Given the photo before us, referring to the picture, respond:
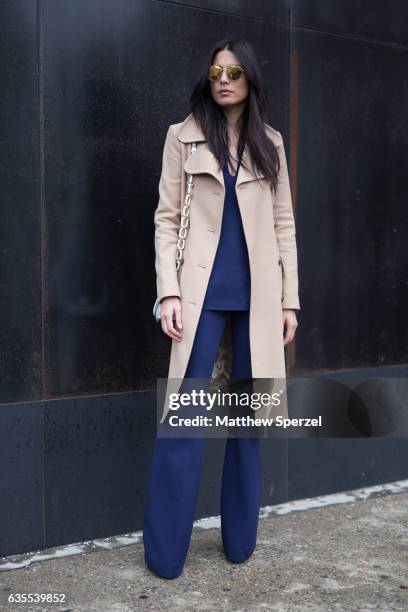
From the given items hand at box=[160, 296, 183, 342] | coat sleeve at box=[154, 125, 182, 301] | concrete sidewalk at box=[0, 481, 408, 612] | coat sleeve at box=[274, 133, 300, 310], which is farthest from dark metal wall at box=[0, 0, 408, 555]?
coat sleeve at box=[274, 133, 300, 310]

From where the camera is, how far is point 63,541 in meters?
4.12

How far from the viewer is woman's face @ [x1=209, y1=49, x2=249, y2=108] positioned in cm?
369

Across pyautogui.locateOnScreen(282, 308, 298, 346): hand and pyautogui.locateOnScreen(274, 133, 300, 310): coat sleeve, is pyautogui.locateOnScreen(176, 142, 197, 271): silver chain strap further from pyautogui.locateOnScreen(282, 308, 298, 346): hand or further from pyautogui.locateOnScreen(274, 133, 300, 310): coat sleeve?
pyautogui.locateOnScreen(282, 308, 298, 346): hand

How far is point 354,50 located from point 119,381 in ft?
7.51

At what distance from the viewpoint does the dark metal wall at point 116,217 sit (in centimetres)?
393

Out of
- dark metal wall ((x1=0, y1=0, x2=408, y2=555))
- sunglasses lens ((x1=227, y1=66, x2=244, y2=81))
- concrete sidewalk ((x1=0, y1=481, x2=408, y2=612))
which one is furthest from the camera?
dark metal wall ((x1=0, y1=0, x2=408, y2=555))

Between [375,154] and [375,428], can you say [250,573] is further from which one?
[375,154]

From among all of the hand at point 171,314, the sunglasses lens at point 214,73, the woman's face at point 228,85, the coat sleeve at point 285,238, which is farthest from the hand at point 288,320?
the sunglasses lens at point 214,73

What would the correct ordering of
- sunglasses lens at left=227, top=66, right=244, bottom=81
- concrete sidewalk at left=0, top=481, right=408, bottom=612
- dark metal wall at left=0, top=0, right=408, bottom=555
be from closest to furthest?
concrete sidewalk at left=0, top=481, right=408, bottom=612
sunglasses lens at left=227, top=66, right=244, bottom=81
dark metal wall at left=0, top=0, right=408, bottom=555

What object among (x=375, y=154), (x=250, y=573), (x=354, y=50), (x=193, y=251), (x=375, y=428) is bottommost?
(x=250, y=573)

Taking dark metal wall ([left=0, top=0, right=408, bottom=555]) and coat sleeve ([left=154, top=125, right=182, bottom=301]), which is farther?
dark metal wall ([left=0, top=0, right=408, bottom=555])

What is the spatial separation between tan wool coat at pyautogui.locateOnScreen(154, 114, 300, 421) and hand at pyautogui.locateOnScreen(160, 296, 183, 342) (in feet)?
0.09

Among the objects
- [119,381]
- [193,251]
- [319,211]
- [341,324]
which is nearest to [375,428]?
[341,324]

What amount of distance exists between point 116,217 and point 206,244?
0.65m
